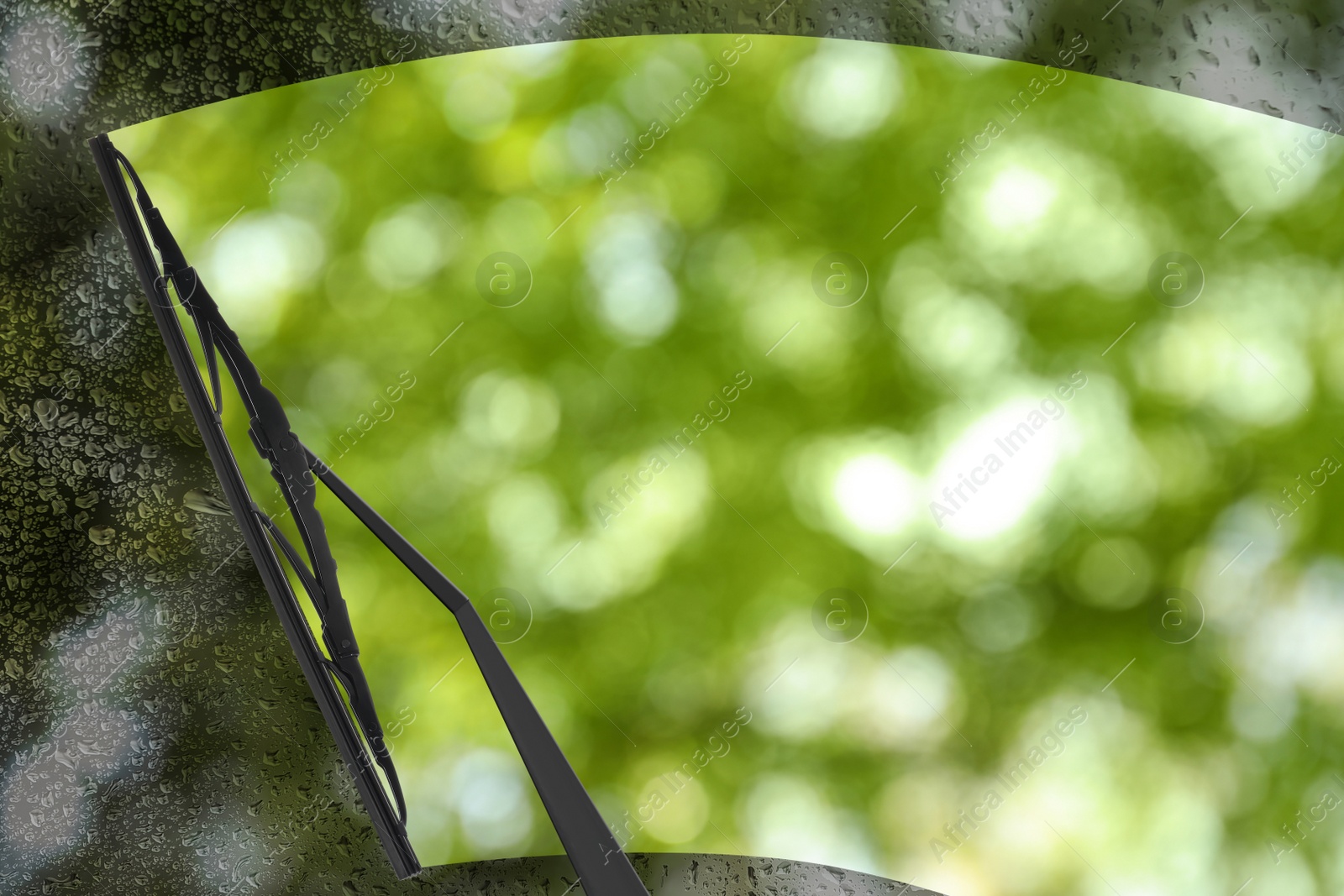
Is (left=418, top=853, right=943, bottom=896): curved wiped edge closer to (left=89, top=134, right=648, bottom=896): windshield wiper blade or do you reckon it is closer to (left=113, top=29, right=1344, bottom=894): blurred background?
(left=113, top=29, right=1344, bottom=894): blurred background

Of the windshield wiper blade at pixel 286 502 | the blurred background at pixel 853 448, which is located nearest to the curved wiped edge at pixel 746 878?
the blurred background at pixel 853 448

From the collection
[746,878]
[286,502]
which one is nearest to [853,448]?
[746,878]

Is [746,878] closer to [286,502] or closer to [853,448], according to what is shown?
[853,448]

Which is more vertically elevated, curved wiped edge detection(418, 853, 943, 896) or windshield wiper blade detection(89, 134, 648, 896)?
windshield wiper blade detection(89, 134, 648, 896)

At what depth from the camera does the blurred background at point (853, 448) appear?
2.44m

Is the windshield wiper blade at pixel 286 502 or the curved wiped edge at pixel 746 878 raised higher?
the windshield wiper blade at pixel 286 502

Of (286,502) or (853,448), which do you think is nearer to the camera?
(286,502)

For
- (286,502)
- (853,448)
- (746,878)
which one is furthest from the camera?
(853,448)

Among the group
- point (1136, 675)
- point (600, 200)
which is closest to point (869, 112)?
point (600, 200)

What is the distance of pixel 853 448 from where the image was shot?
8.55 feet

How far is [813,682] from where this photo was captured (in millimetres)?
2580

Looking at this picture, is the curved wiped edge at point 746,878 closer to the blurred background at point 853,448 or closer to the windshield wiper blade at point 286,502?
the blurred background at point 853,448

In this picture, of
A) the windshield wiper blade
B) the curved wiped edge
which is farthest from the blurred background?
the windshield wiper blade

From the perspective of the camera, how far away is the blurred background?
2443 mm
